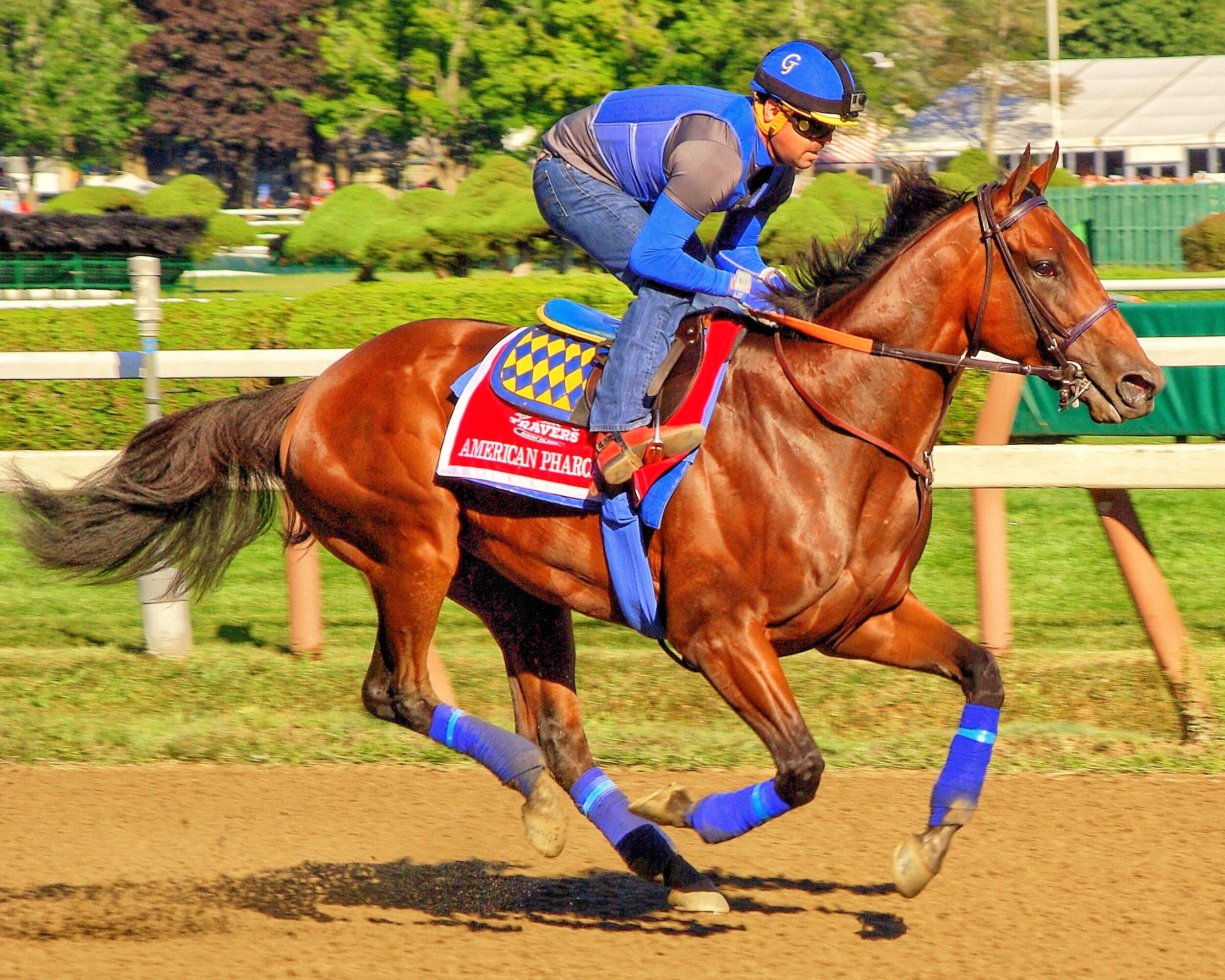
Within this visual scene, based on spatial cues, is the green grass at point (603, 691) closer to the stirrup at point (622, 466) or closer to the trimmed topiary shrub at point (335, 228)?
the stirrup at point (622, 466)

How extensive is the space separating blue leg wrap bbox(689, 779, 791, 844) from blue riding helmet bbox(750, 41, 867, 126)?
1664 millimetres

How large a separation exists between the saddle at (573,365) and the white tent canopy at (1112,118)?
31.7m

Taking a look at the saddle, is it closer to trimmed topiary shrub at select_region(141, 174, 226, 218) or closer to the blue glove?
the blue glove

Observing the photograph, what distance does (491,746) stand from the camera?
4.09 meters

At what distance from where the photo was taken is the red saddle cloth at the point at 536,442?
3.81 metres

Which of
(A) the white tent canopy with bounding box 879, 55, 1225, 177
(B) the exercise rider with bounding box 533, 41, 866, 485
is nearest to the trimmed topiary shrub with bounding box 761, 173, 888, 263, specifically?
(A) the white tent canopy with bounding box 879, 55, 1225, 177

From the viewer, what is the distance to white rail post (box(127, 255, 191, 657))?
19.7ft

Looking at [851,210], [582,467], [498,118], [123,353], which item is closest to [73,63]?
[498,118]

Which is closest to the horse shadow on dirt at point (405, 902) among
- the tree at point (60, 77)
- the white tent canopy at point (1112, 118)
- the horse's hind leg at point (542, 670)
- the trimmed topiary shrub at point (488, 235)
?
the horse's hind leg at point (542, 670)

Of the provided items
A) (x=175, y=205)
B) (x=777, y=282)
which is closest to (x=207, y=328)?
(x=777, y=282)

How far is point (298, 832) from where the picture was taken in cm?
454

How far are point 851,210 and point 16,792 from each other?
745 inches

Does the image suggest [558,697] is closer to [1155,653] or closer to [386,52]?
[1155,653]

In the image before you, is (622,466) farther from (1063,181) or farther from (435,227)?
(1063,181)
